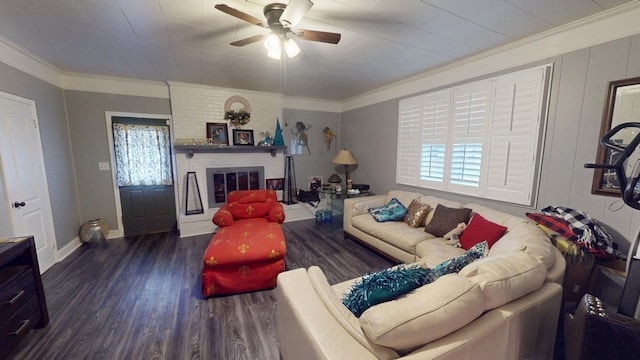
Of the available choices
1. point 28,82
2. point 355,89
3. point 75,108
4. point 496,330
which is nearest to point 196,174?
point 75,108

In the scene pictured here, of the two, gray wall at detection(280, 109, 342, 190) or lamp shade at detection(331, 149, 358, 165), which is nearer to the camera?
lamp shade at detection(331, 149, 358, 165)

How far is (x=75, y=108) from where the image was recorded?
11.7 feet

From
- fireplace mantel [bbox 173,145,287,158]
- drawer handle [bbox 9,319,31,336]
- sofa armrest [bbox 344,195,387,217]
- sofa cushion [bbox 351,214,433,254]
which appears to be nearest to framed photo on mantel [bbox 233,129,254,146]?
fireplace mantel [bbox 173,145,287,158]

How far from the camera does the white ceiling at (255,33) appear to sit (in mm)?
1856

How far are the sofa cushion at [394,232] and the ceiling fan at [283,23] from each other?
2.12 metres

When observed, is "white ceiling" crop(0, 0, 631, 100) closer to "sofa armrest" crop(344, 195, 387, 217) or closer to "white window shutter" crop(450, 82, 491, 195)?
"white window shutter" crop(450, 82, 491, 195)

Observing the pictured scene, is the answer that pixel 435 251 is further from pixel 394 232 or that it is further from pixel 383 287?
pixel 383 287

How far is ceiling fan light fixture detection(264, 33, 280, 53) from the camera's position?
1.94 m

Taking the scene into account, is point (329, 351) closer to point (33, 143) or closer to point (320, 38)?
point (320, 38)

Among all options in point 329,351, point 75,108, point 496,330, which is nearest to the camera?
point 329,351

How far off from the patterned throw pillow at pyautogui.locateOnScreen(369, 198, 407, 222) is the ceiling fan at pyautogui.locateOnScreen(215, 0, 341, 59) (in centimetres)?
228

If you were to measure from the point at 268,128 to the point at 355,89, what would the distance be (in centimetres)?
180

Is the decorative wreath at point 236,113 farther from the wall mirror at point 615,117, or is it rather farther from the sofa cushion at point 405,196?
→ the wall mirror at point 615,117

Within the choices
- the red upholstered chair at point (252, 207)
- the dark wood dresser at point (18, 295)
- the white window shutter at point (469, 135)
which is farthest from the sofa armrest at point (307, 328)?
the white window shutter at point (469, 135)
